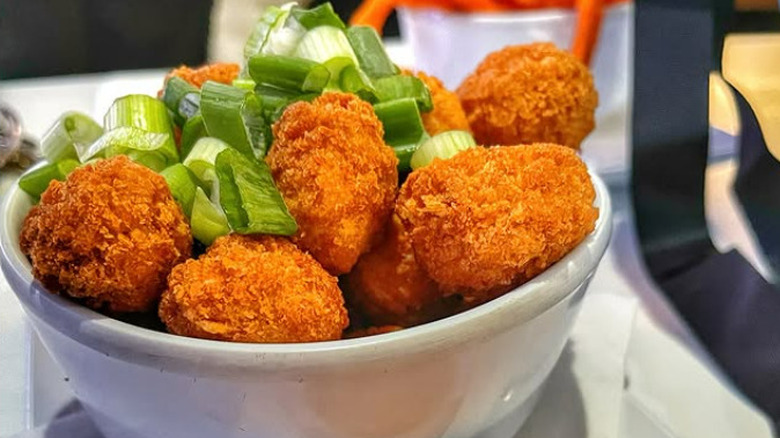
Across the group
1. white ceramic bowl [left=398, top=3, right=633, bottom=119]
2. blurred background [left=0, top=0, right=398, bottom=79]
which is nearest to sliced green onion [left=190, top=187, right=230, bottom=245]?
white ceramic bowl [left=398, top=3, right=633, bottom=119]

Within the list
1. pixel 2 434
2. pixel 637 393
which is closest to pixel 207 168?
pixel 2 434

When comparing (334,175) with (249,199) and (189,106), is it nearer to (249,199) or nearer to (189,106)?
(249,199)

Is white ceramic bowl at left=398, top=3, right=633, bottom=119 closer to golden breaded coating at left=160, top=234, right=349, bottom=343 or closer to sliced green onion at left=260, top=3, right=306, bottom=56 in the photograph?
sliced green onion at left=260, top=3, right=306, bottom=56

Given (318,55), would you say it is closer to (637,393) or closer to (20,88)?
(637,393)

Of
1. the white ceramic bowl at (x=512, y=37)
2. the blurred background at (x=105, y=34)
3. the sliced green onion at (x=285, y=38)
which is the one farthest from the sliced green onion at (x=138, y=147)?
the blurred background at (x=105, y=34)

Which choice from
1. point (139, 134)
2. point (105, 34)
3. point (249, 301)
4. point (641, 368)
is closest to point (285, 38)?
point (139, 134)
